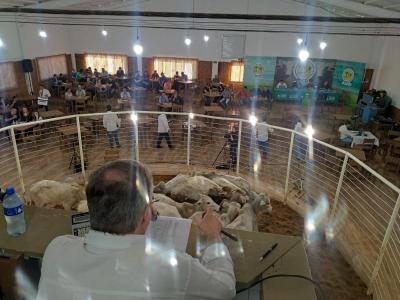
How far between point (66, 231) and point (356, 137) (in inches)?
318

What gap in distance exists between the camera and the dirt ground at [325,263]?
342cm

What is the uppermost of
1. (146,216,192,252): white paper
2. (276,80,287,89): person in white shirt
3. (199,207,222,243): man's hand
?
(199,207,222,243): man's hand

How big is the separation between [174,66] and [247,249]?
52.3 feet

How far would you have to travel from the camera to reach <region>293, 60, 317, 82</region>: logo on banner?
15179mm

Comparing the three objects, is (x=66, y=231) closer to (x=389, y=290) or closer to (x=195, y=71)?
(x=389, y=290)

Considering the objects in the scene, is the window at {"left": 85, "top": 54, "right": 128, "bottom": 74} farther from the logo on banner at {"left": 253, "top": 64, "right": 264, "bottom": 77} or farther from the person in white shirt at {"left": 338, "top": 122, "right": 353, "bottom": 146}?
the person in white shirt at {"left": 338, "top": 122, "right": 353, "bottom": 146}

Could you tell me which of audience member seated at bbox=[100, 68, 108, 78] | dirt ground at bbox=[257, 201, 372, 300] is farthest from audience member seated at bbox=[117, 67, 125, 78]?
dirt ground at bbox=[257, 201, 372, 300]

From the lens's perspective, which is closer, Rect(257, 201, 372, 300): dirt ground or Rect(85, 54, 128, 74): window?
Rect(257, 201, 372, 300): dirt ground

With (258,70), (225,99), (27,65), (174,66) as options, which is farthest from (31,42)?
(258,70)

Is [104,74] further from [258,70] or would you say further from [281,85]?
[281,85]

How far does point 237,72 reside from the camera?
16312 mm

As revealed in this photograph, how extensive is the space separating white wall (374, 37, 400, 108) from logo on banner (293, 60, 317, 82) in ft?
9.21

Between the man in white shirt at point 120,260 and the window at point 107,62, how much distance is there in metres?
16.9

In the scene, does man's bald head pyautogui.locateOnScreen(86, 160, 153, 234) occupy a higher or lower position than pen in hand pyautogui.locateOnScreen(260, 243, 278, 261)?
higher
